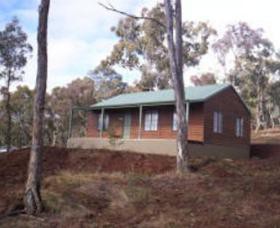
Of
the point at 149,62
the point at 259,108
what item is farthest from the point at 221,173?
the point at 259,108

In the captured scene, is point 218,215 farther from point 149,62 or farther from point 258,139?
point 149,62

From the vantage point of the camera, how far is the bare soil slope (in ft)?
36.4

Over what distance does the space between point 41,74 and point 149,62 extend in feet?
111

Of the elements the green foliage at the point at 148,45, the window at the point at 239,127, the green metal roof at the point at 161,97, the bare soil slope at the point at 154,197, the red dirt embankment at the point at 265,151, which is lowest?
the bare soil slope at the point at 154,197

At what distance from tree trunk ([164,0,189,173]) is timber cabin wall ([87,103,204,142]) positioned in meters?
8.79

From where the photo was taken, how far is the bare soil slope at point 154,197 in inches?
437

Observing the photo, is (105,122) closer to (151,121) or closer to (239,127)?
(151,121)

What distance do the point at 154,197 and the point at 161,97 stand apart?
16927 mm

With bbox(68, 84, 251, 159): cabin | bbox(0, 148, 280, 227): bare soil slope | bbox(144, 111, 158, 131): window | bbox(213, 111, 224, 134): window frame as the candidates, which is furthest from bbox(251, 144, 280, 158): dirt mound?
bbox(0, 148, 280, 227): bare soil slope

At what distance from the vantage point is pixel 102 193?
13.4 meters

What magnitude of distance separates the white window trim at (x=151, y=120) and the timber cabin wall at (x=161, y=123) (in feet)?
0.64

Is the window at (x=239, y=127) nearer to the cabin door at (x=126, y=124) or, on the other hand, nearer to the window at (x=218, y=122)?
the window at (x=218, y=122)

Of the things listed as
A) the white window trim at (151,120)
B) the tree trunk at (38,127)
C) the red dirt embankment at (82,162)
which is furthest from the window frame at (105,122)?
the tree trunk at (38,127)

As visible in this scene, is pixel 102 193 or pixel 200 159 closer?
pixel 102 193
